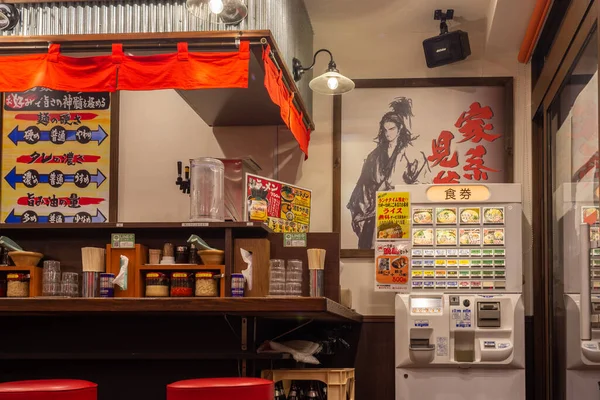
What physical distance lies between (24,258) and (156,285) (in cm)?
83

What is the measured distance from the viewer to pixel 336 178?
7.23 m

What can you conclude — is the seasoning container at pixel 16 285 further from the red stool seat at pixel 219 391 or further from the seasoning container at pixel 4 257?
the red stool seat at pixel 219 391

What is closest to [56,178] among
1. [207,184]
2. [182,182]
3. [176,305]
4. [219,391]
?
[182,182]

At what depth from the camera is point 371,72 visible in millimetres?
7359

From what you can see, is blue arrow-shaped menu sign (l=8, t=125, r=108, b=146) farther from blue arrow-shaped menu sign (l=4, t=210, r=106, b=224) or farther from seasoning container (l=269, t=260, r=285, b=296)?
seasoning container (l=269, t=260, r=285, b=296)

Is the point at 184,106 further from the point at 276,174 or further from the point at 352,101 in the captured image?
the point at 352,101

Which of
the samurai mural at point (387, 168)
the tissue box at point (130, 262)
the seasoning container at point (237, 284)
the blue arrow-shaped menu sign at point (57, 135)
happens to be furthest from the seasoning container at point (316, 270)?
the blue arrow-shaped menu sign at point (57, 135)

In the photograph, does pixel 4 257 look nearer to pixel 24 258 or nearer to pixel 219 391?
pixel 24 258

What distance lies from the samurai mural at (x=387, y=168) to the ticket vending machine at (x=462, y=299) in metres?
0.87

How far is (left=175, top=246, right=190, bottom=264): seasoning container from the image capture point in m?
4.83

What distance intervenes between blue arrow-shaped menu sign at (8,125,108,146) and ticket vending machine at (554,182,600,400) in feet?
13.3

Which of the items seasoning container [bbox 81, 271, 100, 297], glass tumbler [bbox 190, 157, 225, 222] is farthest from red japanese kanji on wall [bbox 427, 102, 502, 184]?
seasoning container [bbox 81, 271, 100, 297]

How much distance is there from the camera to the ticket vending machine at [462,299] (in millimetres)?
5938

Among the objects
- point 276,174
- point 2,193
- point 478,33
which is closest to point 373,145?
point 276,174
